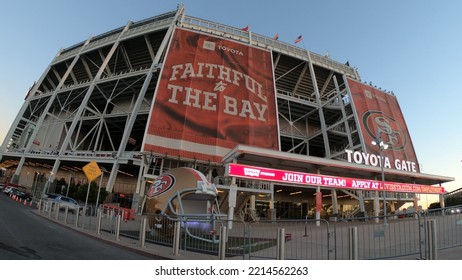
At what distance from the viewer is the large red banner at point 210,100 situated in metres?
33.1

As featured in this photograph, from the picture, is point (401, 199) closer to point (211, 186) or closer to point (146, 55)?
point (211, 186)

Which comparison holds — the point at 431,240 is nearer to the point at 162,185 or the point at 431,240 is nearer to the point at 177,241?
the point at 177,241

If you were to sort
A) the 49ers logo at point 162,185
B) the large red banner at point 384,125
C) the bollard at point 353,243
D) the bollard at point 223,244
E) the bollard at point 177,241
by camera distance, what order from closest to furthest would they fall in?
the bollard at point 353,243 → the bollard at point 223,244 → the bollard at point 177,241 → the 49ers logo at point 162,185 → the large red banner at point 384,125

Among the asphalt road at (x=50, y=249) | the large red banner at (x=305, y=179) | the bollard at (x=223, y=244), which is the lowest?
the asphalt road at (x=50, y=249)

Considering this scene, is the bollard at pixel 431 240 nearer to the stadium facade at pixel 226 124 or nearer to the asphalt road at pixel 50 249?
the asphalt road at pixel 50 249

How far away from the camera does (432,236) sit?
7.63 meters

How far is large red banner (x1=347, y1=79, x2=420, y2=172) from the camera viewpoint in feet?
132

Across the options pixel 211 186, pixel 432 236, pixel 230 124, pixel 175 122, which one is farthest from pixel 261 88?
pixel 432 236

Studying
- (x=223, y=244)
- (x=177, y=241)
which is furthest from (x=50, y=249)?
(x=223, y=244)

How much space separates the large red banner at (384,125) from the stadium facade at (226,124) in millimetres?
211

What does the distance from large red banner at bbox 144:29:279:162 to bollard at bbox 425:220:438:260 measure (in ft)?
84.5

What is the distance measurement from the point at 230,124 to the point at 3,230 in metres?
25.7

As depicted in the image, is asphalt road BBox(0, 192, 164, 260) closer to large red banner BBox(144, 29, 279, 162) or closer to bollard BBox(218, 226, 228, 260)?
bollard BBox(218, 226, 228, 260)

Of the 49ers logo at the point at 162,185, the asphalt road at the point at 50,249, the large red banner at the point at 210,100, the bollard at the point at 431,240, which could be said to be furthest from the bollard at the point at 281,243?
the large red banner at the point at 210,100
